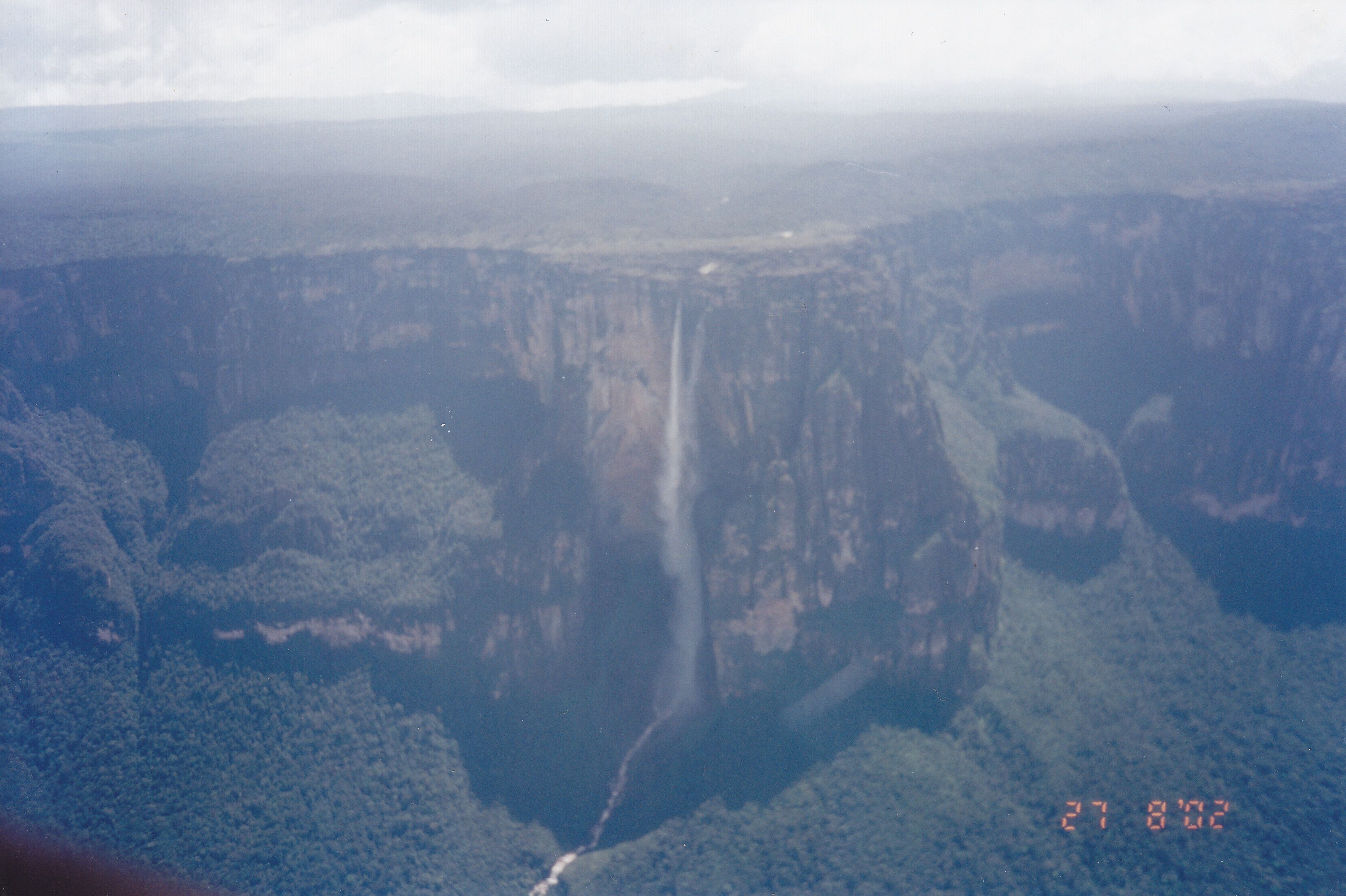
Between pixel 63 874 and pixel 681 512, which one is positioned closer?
pixel 63 874

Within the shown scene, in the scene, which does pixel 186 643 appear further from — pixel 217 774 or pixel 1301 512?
pixel 1301 512

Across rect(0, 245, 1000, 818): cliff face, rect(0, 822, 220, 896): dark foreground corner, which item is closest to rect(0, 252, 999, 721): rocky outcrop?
rect(0, 245, 1000, 818): cliff face

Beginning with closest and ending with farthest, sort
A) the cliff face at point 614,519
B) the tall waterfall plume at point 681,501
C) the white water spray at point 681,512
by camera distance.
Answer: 1. the cliff face at point 614,519
2. the white water spray at point 681,512
3. the tall waterfall plume at point 681,501

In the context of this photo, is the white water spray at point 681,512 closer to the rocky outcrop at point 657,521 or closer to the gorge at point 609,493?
the gorge at point 609,493

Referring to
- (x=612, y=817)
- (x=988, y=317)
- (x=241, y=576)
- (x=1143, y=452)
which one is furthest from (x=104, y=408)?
(x=1143, y=452)

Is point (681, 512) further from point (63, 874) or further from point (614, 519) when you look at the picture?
point (63, 874)

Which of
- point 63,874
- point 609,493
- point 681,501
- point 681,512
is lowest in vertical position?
point 63,874

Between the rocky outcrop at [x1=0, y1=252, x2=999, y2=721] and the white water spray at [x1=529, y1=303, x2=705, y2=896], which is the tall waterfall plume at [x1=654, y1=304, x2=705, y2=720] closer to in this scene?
the white water spray at [x1=529, y1=303, x2=705, y2=896]

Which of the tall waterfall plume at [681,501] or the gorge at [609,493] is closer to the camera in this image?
the gorge at [609,493]

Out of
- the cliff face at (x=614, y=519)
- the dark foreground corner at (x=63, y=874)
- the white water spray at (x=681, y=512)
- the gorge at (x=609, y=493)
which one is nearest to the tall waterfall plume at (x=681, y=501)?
the white water spray at (x=681, y=512)

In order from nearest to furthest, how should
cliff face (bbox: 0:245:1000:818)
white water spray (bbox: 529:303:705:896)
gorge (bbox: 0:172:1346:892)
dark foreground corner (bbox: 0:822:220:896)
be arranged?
dark foreground corner (bbox: 0:822:220:896)
gorge (bbox: 0:172:1346:892)
cliff face (bbox: 0:245:1000:818)
white water spray (bbox: 529:303:705:896)

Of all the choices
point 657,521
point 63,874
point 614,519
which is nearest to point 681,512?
point 657,521
